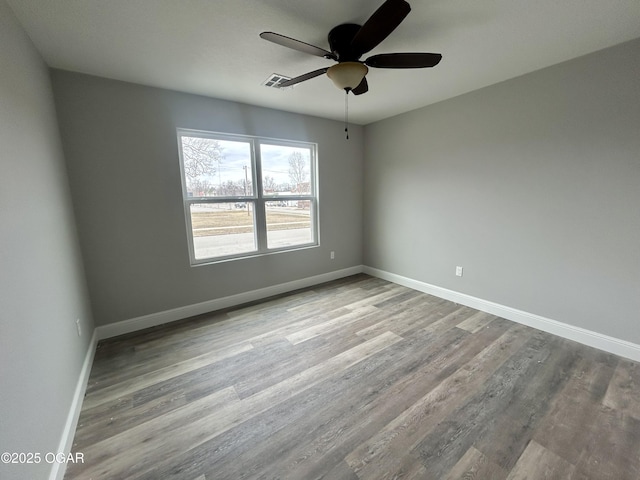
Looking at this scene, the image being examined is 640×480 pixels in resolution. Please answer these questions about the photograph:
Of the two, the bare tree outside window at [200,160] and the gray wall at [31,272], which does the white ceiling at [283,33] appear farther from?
the bare tree outside window at [200,160]

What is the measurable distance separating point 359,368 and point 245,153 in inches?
107

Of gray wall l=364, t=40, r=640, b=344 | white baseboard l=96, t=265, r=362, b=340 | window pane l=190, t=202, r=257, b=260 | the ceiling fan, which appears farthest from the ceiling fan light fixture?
white baseboard l=96, t=265, r=362, b=340

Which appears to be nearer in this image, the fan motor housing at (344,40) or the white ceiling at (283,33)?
the white ceiling at (283,33)

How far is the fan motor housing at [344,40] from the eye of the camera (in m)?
1.72

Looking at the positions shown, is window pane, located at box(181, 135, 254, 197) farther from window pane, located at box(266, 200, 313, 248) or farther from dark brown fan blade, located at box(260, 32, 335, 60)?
dark brown fan blade, located at box(260, 32, 335, 60)

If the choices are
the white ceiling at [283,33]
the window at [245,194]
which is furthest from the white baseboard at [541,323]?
the white ceiling at [283,33]

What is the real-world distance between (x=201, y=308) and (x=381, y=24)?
3124 millimetres

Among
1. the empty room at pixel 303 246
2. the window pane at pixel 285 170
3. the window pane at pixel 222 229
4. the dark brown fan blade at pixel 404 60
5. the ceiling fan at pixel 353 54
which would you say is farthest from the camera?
the window pane at pixel 285 170

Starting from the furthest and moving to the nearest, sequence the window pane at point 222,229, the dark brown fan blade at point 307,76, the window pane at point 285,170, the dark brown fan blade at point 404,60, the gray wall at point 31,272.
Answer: the window pane at point 285,170 < the window pane at point 222,229 < the dark brown fan blade at point 307,76 < the dark brown fan blade at point 404,60 < the gray wall at point 31,272

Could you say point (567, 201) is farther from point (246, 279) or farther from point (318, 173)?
point (246, 279)

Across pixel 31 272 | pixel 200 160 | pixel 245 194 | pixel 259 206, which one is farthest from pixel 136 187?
pixel 31 272

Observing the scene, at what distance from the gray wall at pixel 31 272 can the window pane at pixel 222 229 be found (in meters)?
1.14

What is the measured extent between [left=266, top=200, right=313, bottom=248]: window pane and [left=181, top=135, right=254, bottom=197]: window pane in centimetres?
45

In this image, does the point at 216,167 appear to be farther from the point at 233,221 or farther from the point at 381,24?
the point at 381,24
